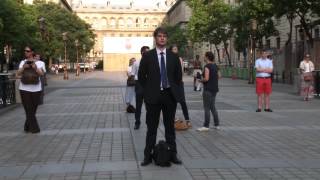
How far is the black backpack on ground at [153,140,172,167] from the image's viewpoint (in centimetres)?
812

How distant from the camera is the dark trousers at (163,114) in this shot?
26.8 ft

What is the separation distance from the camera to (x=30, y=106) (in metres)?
12.2

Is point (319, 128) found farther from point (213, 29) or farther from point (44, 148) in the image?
point (213, 29)

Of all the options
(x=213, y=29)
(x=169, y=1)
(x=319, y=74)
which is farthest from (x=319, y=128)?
(x=169, y=1)

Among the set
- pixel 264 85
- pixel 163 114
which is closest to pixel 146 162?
pixel 163 114

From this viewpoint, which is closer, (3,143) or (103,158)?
(103,158)

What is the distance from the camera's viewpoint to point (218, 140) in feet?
35.8

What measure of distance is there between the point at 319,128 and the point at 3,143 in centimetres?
663

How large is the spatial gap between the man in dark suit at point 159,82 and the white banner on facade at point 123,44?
8817 centimetres

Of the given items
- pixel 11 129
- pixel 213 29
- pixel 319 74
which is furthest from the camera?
pixel 213 29

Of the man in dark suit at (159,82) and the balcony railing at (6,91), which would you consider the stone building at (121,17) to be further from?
the man in dark suit at (159,82)

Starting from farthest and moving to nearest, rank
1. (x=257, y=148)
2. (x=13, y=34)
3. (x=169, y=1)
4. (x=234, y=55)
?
1. (x=169, y=1)
2. (x=234, y=55)
3. (x=13, y=34)
4. (x=257, y=148)

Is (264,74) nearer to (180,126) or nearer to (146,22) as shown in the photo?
(180,126)

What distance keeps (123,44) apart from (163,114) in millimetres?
90128
